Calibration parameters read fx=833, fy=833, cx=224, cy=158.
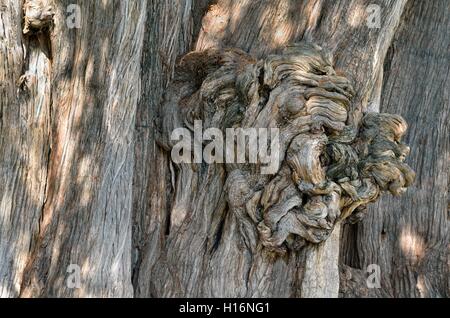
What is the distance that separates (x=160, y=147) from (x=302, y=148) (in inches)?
35.6

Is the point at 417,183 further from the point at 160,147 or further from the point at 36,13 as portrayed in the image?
the point at 36,13

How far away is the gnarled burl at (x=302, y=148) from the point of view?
440 cm

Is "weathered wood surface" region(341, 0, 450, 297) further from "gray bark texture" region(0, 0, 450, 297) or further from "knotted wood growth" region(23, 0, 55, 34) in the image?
"knotted wood growth" region(23, 0, 55, 34)

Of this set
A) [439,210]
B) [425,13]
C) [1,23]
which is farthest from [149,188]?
[425,13]

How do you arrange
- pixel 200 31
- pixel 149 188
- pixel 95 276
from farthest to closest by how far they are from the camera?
pixel 200 31
pixel 149 188
pixel 95 276

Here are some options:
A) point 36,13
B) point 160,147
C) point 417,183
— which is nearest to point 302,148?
point 160,147

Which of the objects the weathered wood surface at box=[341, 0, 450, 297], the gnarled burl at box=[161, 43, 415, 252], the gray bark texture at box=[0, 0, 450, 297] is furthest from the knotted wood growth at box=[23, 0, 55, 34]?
the weathered wood surface at box=[341, 0, 450, 297]

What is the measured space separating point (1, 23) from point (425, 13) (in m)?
2.88

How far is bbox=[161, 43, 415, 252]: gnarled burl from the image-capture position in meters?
4.40

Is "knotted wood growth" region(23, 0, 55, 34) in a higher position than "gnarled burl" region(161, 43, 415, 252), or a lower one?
higher

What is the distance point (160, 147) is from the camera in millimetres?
4844

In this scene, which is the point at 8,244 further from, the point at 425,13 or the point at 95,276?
the point at 425,13

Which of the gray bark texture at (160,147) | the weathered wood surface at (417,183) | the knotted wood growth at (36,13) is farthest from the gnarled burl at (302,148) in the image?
the knotted wood growth at (36,13)
